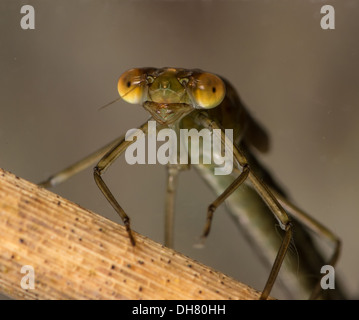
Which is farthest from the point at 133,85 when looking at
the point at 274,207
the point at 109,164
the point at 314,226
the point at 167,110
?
the point at 314,226

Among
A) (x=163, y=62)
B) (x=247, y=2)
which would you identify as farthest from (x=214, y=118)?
(x=247, y=2)

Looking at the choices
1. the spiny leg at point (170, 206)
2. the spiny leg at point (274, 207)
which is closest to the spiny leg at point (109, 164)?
the spiny leg at point (274, 207)

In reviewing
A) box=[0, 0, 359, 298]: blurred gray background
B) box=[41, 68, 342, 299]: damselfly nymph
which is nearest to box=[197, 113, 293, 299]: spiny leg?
box=[41, 68, 342, 299]: damselfly nymph

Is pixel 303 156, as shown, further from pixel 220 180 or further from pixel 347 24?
pixel 347 24

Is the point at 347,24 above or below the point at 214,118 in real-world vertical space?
above

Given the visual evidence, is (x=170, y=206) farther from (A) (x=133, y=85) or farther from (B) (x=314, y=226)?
(A) (x=133, y=85)

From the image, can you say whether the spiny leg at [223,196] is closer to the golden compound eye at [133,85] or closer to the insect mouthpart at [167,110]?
the insect mouthpart at [167,110]
